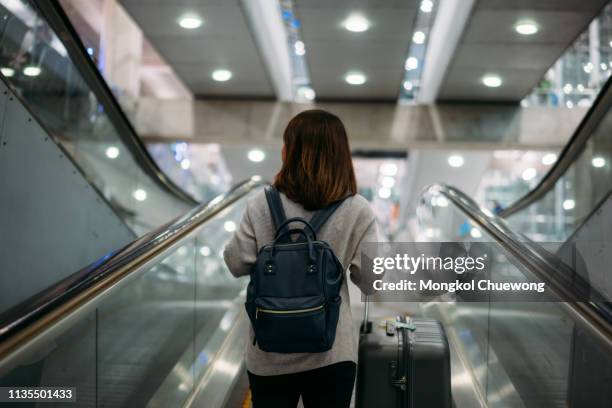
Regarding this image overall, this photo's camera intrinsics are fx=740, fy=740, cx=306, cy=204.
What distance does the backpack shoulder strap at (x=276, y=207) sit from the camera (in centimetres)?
261

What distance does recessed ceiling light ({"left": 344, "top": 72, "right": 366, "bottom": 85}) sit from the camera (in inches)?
503

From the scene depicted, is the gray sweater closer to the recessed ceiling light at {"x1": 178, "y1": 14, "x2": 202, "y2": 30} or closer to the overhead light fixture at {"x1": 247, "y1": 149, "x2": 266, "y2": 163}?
the recessed ceiling light at {"x1": 178, "y1": 14, "x2": 202, "y2": 30}

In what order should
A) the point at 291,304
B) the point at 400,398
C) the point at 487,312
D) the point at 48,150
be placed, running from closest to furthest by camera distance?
the point at 291,304
the point at 400,398
the point at 487,312
the point at 48,150

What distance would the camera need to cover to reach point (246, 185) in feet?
22.4

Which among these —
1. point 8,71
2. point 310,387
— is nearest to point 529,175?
point 8,71

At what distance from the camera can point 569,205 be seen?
29.9 feet

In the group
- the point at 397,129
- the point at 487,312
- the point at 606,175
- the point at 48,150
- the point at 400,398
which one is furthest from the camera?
the point at 397,129

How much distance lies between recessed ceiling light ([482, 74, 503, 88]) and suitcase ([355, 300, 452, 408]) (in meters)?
10.1

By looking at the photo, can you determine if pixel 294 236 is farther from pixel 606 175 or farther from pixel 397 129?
pixel 397 129

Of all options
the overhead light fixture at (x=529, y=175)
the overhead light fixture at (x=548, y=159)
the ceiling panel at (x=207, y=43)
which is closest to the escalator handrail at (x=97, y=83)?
the ceiling panel at (x=207, y=43)

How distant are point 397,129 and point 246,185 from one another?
826cm

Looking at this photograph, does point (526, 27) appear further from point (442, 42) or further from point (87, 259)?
point (87, 259)

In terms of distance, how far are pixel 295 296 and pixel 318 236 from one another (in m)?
0.26

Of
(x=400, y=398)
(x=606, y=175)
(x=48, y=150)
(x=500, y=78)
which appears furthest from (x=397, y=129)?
(x=400, y=398)
